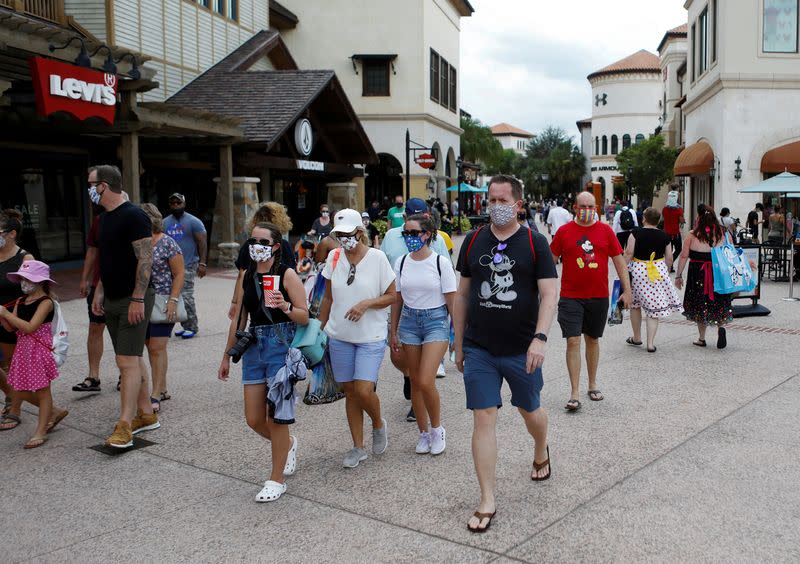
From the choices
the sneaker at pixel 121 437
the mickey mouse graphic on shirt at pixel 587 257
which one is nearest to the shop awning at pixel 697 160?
the mickey mouse graphic on shirt at pixel 587 257

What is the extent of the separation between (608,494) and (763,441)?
67.0 inches

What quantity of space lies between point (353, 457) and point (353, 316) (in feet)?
3.19

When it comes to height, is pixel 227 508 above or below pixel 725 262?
below

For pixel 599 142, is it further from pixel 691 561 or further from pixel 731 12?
pixel 691 561

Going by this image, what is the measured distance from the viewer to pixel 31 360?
588cm

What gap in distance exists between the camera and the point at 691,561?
383cm

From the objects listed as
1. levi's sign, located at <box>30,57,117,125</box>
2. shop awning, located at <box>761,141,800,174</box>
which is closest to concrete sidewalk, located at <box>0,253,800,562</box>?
levi's sign, located at <box>30,57,117,125</box>

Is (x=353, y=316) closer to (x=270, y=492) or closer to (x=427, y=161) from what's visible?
(x=270, y=492)

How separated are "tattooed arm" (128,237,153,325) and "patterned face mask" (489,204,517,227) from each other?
8.62 ft

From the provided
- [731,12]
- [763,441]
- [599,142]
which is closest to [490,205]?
[763,441]

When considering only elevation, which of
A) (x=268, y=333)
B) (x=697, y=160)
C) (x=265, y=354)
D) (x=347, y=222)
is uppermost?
(x=697, y=160)

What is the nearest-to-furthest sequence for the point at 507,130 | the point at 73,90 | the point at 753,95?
the point at 73,90, the point at 753,95, the point at 507,130

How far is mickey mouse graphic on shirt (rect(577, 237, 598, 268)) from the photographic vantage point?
6.71 m

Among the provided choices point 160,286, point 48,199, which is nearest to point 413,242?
point 160,286
